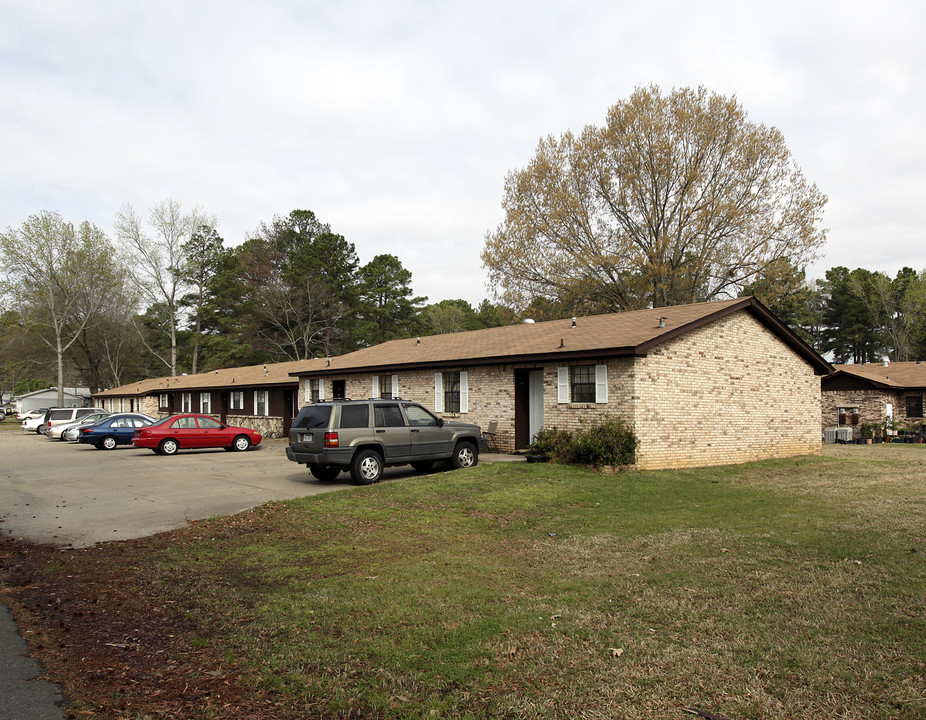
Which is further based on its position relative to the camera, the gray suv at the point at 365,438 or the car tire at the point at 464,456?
the car tire at the point at 464,456

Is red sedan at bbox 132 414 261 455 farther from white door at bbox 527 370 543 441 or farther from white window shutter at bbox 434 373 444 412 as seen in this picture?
white door at bbox 527 370 543 441

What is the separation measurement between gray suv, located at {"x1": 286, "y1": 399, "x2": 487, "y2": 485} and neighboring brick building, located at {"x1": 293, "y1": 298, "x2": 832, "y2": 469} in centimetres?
383

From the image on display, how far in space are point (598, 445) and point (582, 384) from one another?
2.24 meters

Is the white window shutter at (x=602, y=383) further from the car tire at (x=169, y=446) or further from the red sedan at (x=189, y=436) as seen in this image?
the car tire at (x=169, y=446)

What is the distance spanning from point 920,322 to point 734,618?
60.9 meters

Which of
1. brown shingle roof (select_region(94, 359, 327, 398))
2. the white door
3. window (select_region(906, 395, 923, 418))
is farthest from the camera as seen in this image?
window (select_region(906, 395, 923, 418))

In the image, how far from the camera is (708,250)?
30.6 m

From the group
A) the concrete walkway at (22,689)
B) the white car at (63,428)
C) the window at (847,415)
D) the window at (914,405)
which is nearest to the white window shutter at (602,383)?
the concrete walkway at (22,689)

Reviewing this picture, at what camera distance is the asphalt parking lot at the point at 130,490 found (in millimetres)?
9523

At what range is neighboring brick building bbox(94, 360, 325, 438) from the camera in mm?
31638

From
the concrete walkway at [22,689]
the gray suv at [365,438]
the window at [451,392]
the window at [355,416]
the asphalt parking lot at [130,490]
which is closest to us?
the concrete walkway at [22,689]

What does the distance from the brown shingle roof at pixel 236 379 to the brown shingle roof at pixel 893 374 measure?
86.2ft

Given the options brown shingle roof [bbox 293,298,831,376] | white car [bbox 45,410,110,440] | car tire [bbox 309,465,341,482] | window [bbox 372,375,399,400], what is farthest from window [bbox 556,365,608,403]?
white car [bbox 45,410,110,440]

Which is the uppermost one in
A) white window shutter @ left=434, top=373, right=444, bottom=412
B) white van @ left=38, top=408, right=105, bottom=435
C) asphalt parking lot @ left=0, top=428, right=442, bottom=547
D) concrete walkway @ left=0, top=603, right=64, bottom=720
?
white window shutter @ left=434, top=373, right=444, bottom=412
